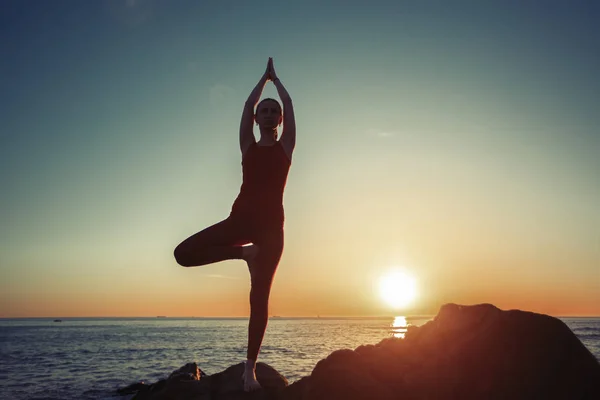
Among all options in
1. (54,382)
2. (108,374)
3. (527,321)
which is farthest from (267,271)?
(108,374)

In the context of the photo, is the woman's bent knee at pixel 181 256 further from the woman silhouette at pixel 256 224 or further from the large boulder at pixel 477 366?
the large boulder at pixel 477 366

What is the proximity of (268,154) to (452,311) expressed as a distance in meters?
3.12

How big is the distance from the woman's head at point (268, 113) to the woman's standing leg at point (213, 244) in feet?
4.53

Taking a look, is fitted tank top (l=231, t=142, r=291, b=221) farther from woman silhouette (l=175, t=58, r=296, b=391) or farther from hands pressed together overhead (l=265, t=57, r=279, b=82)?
hands pressed together overhead (l=265, t=57, r=279, b=82)

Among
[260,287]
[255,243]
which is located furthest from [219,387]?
[255,243]

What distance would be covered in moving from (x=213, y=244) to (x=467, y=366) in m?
3.23

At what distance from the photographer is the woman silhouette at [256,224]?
536 centimetres

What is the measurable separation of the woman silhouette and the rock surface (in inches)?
44.5

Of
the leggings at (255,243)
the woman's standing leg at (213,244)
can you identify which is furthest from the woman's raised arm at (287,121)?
the woman's standing leg at (213,244)

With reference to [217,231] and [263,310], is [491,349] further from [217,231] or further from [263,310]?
[217,231]

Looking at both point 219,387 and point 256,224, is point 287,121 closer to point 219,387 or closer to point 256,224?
point 256,224

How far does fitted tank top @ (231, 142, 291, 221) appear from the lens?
5.47 metres

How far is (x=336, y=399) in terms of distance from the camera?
15.9ft

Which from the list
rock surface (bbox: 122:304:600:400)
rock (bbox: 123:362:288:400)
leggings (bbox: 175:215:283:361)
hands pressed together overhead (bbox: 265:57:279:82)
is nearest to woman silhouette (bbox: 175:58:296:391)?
leggings (bbox: 175:215:283:361)
